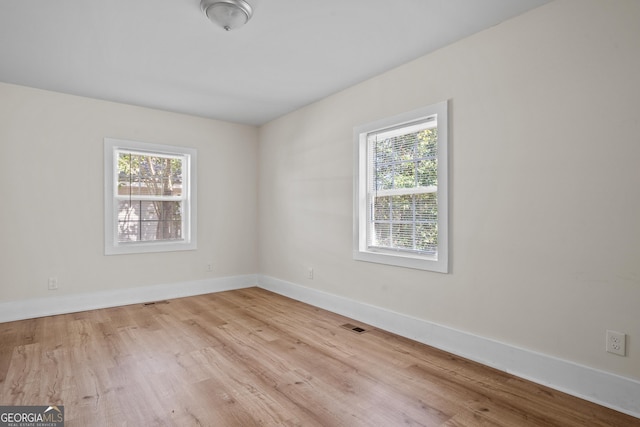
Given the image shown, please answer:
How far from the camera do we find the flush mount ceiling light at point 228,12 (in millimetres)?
2207

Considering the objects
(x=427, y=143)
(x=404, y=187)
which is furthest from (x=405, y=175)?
(x=427, y=143)

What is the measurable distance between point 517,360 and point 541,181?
4.09ft

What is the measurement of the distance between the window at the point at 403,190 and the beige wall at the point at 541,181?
108 millimetres

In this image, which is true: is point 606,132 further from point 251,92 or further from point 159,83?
point 159,83

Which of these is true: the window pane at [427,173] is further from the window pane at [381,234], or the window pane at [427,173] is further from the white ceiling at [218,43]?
the white ceiling at [218,43]

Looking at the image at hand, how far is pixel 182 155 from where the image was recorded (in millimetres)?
4766

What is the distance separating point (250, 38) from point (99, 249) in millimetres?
3097

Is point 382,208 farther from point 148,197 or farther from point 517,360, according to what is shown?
point 148,197

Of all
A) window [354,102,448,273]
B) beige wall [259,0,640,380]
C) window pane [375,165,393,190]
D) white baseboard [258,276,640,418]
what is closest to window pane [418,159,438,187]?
window [354,102,448,273]

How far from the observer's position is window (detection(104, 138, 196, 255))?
4.20 m

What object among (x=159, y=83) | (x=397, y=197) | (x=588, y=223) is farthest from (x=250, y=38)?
(x=588, y=223)

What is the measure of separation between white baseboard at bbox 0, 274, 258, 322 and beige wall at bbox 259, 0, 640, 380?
8.54 ft

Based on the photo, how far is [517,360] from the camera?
2395mm

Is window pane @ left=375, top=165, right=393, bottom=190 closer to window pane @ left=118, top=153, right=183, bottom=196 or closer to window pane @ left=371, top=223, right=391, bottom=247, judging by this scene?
window pane @ left=371, top=223, right=391, bottom=247
